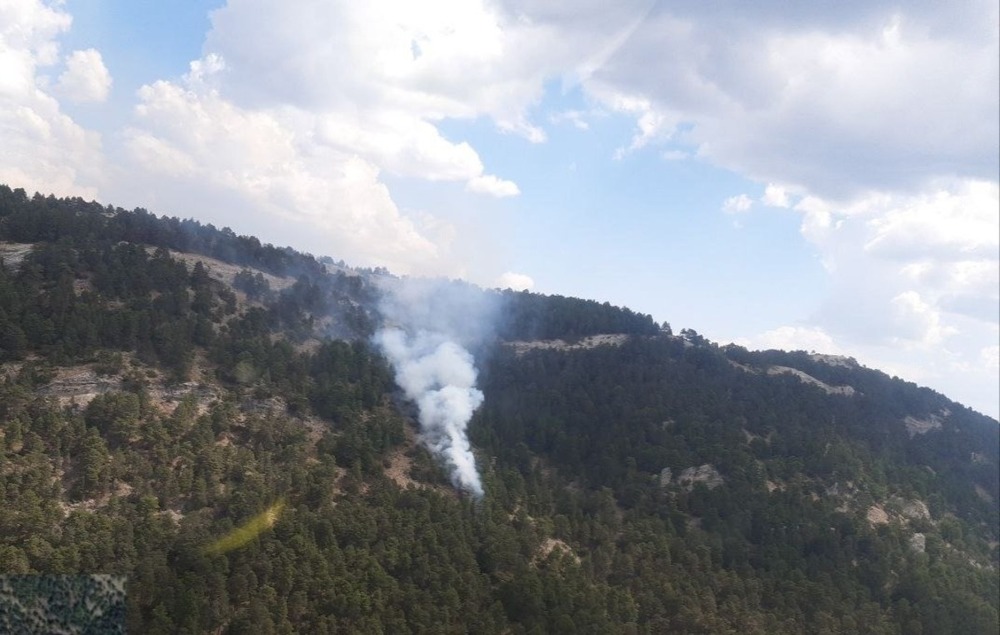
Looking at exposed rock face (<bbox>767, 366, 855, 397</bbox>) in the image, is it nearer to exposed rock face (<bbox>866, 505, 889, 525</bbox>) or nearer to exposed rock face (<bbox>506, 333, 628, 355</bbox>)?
exposed rock face (<bbox>506, 333, 628, 355</bbox>)

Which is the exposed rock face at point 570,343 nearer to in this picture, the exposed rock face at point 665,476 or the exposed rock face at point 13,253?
the exposed rock face at point 665,476

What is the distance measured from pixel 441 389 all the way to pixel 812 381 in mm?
75277

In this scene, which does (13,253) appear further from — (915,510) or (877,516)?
(915,510)

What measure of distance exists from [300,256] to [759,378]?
93.6 m

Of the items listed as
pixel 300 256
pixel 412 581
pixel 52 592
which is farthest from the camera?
pixel 300 256

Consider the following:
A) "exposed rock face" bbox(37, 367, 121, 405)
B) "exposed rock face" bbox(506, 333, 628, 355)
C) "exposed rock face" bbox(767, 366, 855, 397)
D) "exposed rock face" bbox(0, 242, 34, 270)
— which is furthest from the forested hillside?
"exposed rock face" bbox(506, 333, 628, 355)

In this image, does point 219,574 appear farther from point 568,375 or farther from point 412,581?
point 568,375

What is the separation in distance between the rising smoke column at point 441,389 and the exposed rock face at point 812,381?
6188cm

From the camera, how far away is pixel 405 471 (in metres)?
86.3

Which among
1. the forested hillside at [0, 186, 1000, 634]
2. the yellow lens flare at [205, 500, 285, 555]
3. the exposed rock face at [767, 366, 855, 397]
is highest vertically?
the exposed rock face at [767, 366, 855, 397]

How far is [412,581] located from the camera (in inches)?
2389

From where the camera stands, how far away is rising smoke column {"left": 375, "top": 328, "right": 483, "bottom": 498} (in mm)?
90312

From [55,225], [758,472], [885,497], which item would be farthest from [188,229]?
[885,497]

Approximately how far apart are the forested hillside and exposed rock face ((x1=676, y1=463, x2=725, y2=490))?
1.26ft
